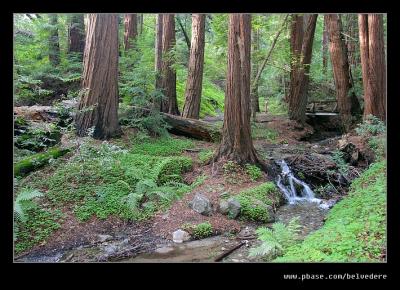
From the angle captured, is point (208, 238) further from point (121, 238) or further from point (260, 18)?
point (260, 18)

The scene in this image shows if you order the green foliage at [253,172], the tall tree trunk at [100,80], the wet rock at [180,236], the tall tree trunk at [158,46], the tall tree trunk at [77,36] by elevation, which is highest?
the tall tree trunk at [77,36]

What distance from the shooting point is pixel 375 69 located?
427 inches

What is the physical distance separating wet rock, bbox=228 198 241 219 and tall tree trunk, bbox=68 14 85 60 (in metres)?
10.0

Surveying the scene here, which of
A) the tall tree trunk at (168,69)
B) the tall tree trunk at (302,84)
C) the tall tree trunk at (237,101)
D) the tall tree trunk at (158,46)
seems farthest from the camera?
the tall tree trunk at (302,84)

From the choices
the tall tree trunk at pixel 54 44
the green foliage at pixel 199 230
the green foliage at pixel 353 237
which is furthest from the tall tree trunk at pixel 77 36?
the green foliage at pixel 353 237

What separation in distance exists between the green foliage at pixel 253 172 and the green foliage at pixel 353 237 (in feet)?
7.16

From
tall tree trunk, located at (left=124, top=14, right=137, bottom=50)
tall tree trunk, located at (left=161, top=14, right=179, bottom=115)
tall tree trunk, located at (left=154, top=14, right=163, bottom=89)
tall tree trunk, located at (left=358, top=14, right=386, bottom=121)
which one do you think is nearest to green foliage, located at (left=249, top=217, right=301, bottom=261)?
tall tree trunk, located at (left=358, top=14, right=386, bottom=121)

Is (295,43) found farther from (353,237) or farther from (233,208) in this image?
(353,237)

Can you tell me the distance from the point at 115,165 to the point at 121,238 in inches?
82.2

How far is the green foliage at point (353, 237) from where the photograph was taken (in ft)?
13.5

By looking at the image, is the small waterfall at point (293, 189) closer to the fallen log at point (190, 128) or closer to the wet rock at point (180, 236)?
the fallen log at point (190, 128)

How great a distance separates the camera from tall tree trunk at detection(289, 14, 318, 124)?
51.0 feet
